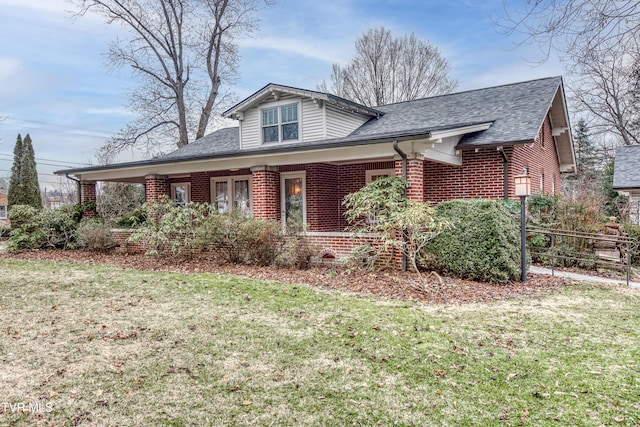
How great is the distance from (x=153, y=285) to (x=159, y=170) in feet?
21.1

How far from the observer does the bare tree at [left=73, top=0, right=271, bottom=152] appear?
73.0 feet

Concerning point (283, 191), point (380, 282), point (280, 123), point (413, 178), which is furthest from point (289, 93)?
point (380, 282)

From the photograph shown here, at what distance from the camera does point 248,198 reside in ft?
49.7

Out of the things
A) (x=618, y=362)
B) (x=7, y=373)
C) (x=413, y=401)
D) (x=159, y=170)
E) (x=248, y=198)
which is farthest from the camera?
(x=248, y=198)

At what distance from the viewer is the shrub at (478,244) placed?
752 centimetres

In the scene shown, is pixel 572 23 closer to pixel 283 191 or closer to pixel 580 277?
pixel 580 277

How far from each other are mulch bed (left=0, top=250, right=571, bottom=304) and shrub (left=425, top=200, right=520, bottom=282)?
0.24 m

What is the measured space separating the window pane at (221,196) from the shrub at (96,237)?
4109mm

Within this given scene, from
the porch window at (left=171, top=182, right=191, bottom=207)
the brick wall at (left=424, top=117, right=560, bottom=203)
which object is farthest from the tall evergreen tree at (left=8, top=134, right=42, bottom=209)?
the brick wall at (left=424, top=117, right=560, bottom=203)

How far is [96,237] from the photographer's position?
12.4 metres

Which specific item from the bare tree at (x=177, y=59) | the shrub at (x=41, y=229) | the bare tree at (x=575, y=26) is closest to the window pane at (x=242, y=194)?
the shrub at (x=41, y=229)

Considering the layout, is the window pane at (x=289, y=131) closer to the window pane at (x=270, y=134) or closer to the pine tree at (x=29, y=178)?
the window pane at (x=270, y=134)

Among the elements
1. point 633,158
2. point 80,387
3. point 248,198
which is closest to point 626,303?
point 80,387

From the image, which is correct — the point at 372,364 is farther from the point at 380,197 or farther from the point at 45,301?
the point at 45,301
